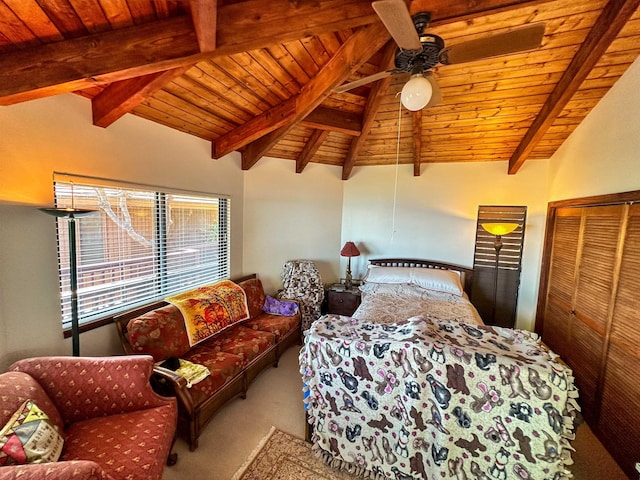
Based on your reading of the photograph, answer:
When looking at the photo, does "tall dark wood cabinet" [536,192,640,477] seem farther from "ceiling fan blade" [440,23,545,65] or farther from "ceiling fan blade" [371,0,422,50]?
"ceiling fan blade" [371,0,422,50]

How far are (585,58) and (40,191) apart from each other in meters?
4.20

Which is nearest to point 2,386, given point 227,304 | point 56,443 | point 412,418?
point 56,443

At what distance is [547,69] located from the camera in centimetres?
237

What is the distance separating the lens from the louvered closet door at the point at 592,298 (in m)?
2.16

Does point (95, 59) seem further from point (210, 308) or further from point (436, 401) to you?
point (436, 401)

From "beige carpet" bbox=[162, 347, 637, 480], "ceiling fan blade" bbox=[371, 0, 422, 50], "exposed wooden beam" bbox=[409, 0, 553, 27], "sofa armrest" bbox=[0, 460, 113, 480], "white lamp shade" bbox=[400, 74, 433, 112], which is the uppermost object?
"exposed wooden beam" bbox=[409, 0, 553, 27]

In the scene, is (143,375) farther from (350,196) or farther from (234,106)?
(350,196)

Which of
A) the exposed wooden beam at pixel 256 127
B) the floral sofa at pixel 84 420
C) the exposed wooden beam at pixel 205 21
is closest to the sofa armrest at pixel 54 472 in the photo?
the floral sofa at pixel 84 420

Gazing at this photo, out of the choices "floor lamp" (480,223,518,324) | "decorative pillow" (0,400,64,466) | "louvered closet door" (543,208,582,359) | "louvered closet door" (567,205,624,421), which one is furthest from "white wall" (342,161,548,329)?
"decorative pillow" (0,400,64,466)

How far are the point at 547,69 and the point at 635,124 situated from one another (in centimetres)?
83

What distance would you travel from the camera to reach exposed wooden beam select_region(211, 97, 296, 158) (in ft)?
8.68

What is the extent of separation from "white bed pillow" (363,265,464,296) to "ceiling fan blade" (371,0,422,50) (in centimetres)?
288

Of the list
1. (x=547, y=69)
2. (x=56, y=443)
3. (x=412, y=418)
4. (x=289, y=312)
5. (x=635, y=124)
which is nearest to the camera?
(x=56, y=443)

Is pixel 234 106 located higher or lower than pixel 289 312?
higher
